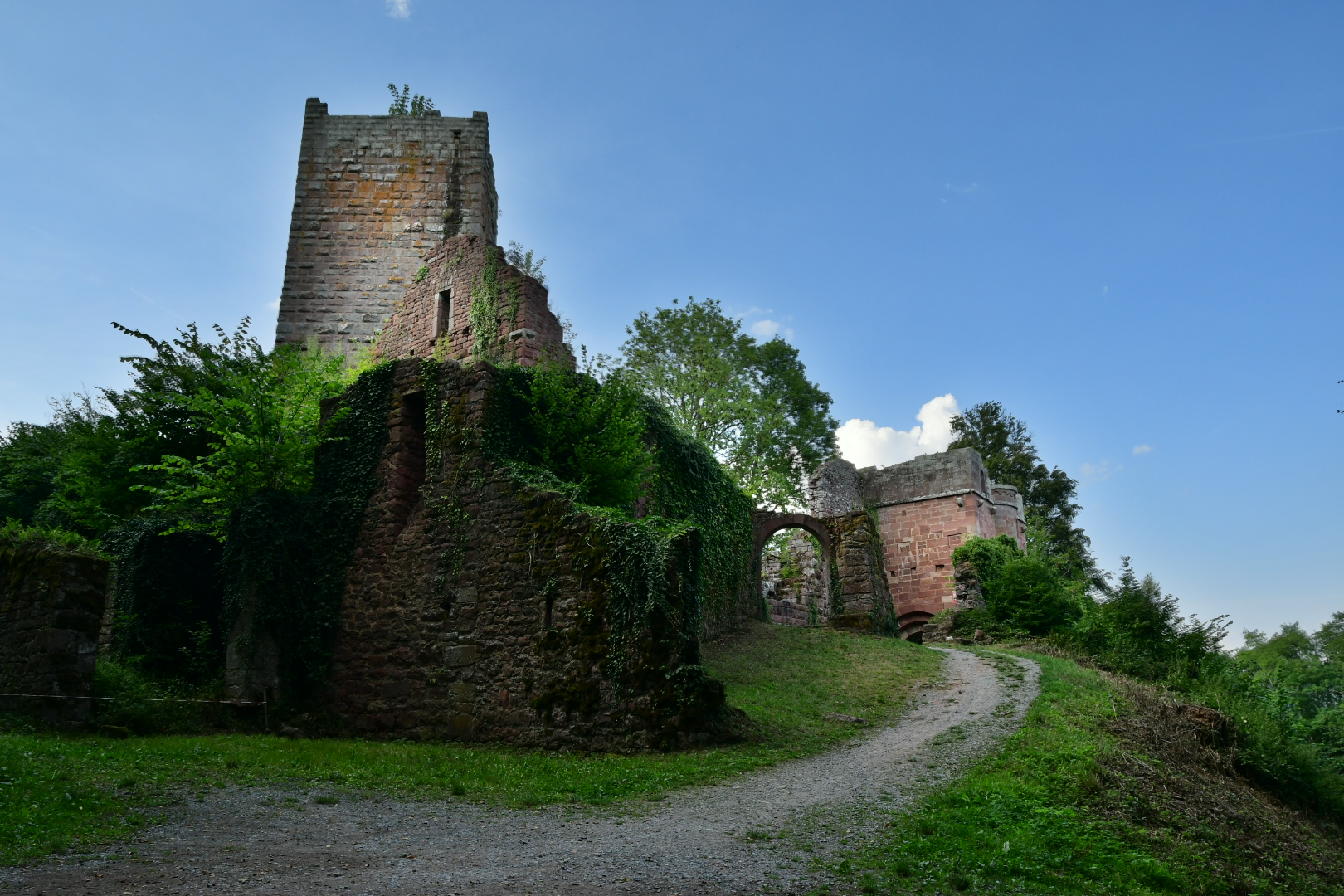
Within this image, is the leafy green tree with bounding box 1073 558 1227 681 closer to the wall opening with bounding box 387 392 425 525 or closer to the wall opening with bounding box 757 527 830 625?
the wall opening with bounding box 757 527 830 625

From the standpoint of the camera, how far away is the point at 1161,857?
6117 mm

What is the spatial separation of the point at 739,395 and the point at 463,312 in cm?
1232

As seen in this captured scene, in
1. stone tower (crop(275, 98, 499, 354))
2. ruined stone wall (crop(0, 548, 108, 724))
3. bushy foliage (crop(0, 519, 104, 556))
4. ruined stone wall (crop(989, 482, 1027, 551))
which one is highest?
stone tower (crop(275, 98, 499, 354))

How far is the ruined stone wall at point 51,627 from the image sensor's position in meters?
9.91

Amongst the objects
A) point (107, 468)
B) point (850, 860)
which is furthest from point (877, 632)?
point (107, 468)

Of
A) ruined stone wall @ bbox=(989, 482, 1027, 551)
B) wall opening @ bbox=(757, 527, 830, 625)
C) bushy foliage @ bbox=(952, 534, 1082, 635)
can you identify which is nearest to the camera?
bushy foliage @ bbox=(952, 534, 1082, 635)

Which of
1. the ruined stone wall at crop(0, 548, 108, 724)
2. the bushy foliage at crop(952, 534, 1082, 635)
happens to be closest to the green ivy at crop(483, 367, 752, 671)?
the ruined stone wall at crop(0, 548, 108, 724)

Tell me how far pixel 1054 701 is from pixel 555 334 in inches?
413

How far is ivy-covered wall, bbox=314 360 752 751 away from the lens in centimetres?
935

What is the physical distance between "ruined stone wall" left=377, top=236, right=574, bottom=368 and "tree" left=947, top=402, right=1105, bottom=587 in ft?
76.9

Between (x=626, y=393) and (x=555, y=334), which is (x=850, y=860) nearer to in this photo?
(x=626, y=393)

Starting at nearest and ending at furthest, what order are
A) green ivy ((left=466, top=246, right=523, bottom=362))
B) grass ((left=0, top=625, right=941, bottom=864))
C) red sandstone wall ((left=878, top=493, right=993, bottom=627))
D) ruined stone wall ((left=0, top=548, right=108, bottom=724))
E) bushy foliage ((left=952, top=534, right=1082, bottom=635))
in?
grass ((left=0, top=625, right=941, bottom=864)), ruined stone wall ((left=0, top=548, right=108, bottom=724)), green ivy ((left=466, top=246, right=523, bottom=362)), bushy foliage ((left=952, top=534, right=1082, bottom=635)), red sandstone wall ((left=878, top=493, right=993, bottom=627))

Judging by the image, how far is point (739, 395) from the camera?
28.2 metres

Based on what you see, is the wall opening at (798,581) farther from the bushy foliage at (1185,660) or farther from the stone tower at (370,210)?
the stone tower at (370,210)
